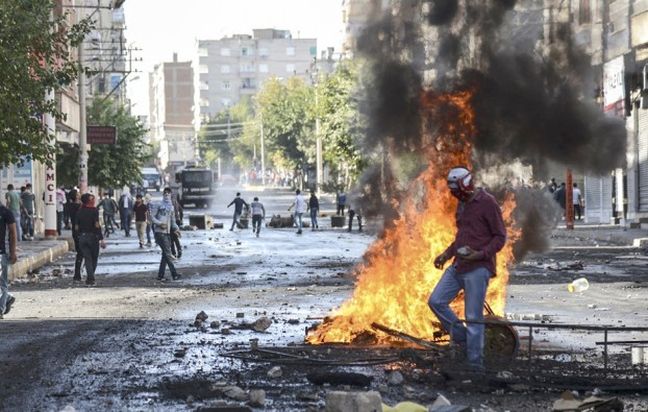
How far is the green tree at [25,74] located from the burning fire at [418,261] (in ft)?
40.0

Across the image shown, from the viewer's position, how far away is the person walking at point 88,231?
23.5 m

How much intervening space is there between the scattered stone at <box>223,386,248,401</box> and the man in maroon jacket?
199cm

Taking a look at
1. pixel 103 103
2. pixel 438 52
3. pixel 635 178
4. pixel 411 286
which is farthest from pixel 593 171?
pixel 103 103

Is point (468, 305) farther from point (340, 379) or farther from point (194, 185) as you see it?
point (194, 185)

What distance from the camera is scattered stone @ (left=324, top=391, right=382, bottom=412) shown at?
821 cm

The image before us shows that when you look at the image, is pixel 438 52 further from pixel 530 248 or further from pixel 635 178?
pixel 635 178

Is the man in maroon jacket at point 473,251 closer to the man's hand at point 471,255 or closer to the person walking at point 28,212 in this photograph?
the man's hand at point 471,255

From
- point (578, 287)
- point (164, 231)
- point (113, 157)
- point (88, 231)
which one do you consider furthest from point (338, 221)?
point (578, 287)

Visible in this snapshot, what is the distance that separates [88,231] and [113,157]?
1566 inches

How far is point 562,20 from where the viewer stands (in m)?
15.6

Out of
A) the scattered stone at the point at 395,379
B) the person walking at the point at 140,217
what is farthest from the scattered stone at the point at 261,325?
the person walking at the point at 140,217

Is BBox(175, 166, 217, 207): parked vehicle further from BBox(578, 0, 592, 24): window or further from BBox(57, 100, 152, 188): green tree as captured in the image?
BBox(578, 0, 592, 24): window

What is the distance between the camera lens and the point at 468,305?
34.9 feet

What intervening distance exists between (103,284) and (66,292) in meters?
1.97
